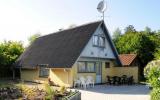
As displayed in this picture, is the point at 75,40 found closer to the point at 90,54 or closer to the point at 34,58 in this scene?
the point at 90,54

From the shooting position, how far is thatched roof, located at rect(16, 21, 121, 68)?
2501 centimetres

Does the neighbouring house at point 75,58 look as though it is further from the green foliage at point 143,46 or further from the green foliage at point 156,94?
the green foliage at point 156,94

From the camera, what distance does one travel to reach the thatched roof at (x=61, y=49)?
82.0 ft

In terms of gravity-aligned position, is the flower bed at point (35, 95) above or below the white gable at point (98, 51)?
below

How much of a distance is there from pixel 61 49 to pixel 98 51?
374cm

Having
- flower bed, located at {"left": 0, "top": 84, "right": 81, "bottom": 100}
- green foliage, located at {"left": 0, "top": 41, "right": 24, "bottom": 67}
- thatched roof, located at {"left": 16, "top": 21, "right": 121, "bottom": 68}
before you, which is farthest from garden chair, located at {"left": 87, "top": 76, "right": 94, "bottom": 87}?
green foliage, located at {"left": 0, "top": 41, "right": 24, "bottom": 67}

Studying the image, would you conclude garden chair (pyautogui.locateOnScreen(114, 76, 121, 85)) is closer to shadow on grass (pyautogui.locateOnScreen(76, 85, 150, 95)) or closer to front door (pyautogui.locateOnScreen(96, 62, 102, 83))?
front door (pyautogui.locateOnScreen(96, 62, 102, 83))

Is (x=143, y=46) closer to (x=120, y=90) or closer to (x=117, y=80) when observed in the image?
(x=117, y=80)

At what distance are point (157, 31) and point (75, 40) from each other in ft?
96.0

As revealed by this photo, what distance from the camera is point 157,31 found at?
52.0m

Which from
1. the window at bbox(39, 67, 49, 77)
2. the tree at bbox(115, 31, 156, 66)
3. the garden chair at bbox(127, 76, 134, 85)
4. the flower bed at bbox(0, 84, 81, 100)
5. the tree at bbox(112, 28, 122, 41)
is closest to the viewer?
the flower bed at bbox(0, 84, 81, 100)

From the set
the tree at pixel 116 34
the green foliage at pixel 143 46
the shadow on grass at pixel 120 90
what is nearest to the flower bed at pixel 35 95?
A: the shadow on grass at pixel 120 90

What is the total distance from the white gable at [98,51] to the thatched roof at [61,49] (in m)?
0.81

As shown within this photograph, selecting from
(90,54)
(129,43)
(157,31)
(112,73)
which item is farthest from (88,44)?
(157,31)
